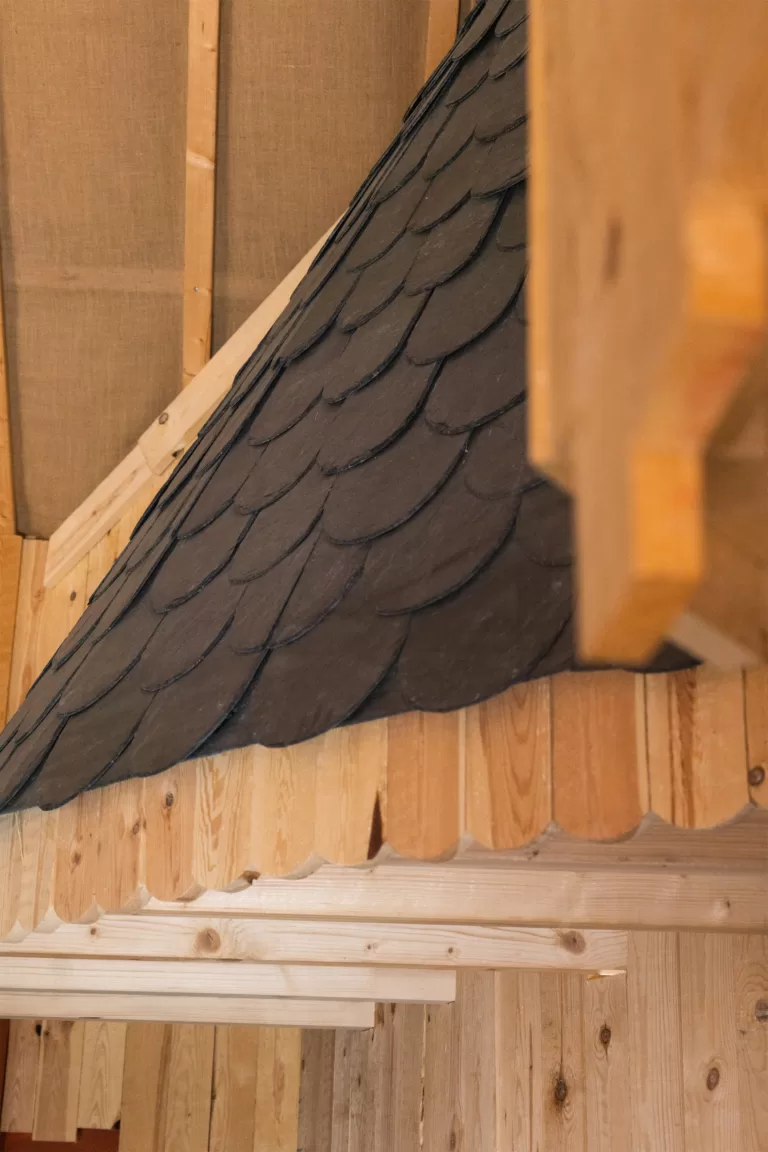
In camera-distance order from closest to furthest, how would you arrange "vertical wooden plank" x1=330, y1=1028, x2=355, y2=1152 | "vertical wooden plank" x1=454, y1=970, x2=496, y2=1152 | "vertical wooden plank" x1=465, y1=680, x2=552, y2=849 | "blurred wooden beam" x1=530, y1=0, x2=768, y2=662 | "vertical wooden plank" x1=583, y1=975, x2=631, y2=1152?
"blurred wooden beam" x1=530, y1=0, x2=768, y2=662
"vertical wooden plank" x1=465, y1=680, x2=552, y2=849
"vertical wooden plank" x1=583, y1=975, x2=631, y2=1152
"vertical wooden plank" x1=454, y1=970, x2=496, y2=1152
"vertical wooden plank" x1=330, y1=1028, x2=355, y2=1152

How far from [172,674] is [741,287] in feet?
3.31

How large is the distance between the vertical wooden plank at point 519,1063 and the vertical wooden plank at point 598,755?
4.43 ft

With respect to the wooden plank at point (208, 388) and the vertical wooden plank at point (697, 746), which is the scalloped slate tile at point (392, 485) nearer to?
the vertical wooden plank at point (697, 746)

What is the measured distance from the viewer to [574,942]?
184 centimetres

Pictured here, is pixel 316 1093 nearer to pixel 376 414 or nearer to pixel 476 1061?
pixel 476 1061

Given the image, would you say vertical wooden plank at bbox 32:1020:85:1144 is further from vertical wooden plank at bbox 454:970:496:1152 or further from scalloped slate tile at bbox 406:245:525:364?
scalloped slate tile at bbox 406:245:525:364

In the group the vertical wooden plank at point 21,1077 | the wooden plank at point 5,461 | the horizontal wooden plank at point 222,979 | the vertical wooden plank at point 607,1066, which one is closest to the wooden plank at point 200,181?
the wooden plank at point 5,461

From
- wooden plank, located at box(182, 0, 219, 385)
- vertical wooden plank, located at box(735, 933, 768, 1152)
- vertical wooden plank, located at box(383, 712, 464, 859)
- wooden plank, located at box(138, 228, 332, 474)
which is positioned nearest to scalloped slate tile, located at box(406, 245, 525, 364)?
vertical wooden plank, located at box(383, 712, 464, 859)

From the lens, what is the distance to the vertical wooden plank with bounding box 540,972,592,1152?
1923 mm

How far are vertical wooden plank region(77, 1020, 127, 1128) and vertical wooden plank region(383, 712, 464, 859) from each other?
10.6 ft

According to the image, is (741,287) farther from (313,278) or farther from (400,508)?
(313,278)

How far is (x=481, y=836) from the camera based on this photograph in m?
0.96

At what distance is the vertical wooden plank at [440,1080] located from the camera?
8.41 ft

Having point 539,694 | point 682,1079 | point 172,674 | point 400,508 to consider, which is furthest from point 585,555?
point 682,1079
